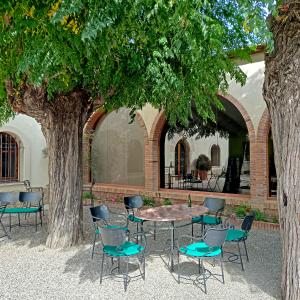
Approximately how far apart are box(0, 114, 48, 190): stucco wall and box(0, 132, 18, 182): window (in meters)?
0.20

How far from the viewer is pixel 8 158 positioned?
13.0m

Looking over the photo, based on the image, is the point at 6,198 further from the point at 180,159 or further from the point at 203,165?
the point at 203,165

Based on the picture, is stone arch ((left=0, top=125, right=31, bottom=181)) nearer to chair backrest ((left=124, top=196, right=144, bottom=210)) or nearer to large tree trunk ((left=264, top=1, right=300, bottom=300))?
chair backrest ((left=124, top=196, right=144, bottom=210))

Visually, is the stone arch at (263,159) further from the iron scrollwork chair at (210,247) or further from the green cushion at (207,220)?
the iron scrollwork chair at (210,247)

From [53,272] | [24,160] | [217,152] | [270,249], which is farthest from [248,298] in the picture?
[24,160]

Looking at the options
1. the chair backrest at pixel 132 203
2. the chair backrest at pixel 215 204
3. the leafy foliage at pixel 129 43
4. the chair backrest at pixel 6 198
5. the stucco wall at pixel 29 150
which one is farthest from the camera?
the stucco wall at pixel 29 150

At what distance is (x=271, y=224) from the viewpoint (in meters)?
7.84

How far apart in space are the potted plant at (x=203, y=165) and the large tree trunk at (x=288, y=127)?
6554mm

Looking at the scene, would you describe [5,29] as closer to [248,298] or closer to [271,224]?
[248,298]

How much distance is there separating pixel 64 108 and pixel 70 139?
641mm

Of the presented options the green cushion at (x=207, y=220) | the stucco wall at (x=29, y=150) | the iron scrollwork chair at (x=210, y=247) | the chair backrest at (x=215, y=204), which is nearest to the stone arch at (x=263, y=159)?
the chair backrest at (x=215, y=204)

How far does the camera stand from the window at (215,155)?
10031 millimetres

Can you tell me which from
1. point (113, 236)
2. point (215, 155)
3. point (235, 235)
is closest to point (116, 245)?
point (113, 236)

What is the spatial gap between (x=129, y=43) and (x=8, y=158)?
9.94 m
